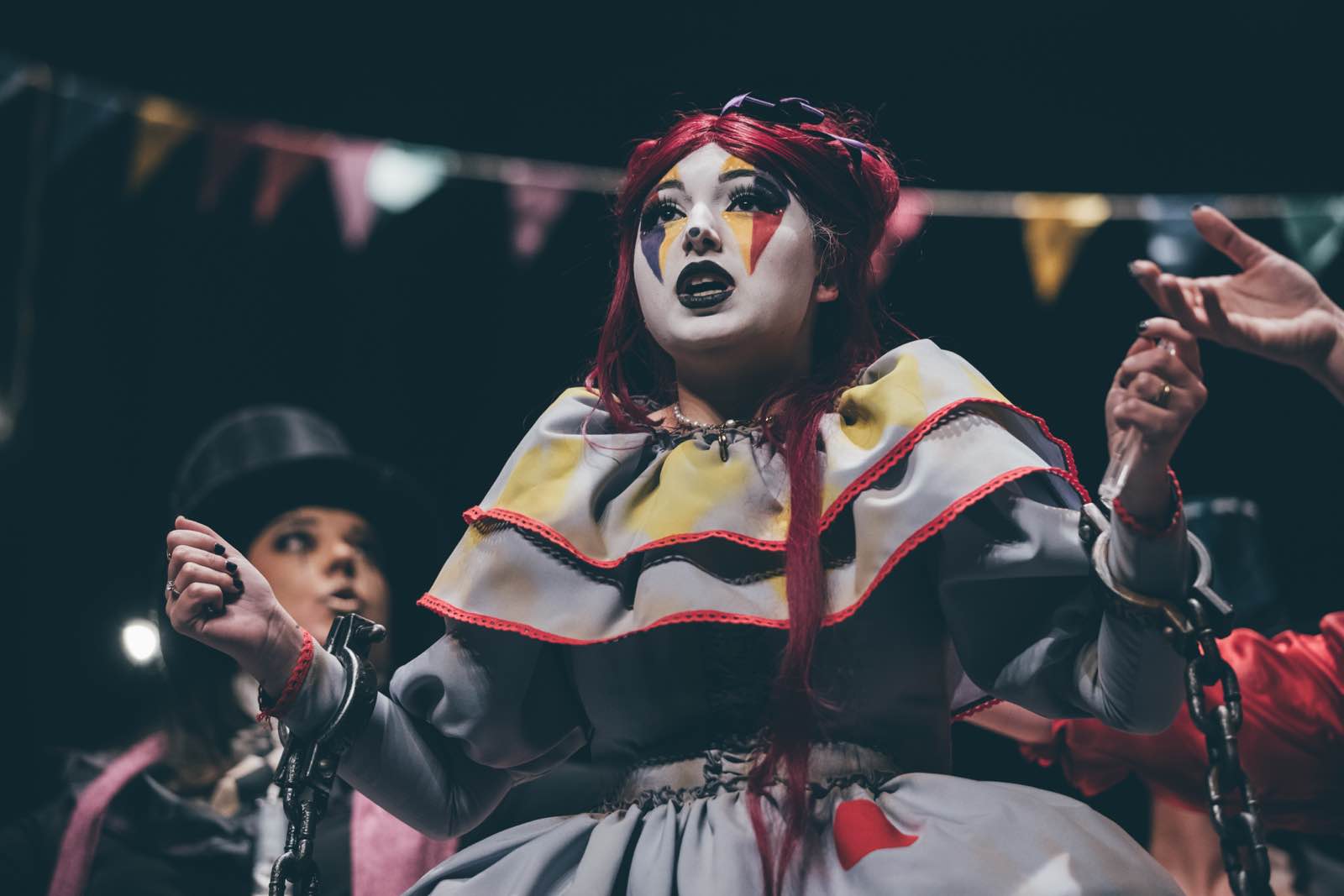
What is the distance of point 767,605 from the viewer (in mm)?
1561

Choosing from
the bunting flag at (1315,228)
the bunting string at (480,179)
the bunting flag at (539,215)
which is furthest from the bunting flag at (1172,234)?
the bunting flag at (539,215)

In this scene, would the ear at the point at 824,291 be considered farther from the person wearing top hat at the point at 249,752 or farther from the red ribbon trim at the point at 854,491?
the person wearing top hat at the point at 249,752

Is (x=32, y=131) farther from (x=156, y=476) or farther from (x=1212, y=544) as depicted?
(x=1212, y=544)

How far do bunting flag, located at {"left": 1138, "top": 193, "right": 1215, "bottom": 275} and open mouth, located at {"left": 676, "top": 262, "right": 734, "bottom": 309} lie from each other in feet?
6.76

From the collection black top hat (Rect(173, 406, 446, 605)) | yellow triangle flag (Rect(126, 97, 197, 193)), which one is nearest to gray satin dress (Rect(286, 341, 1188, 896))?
black top hat (Rect(173, 406, 446, 605))

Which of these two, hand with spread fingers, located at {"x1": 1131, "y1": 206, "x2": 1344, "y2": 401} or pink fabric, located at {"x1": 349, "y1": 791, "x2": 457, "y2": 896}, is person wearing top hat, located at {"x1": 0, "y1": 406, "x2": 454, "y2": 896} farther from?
hand with spread fingers, located at {"x1": 1131, "y1": 206, "x2": 1344, "y2": 401}

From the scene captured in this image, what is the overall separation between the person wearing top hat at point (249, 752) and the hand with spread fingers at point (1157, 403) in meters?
1.85

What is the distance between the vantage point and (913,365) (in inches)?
64.9

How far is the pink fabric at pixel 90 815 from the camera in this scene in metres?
2.77

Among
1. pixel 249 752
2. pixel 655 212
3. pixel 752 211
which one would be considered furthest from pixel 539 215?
pixel 752 211

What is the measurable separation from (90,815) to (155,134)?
1665mm

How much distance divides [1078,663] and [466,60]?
8.30 ft

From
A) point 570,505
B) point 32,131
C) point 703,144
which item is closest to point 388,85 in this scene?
point 32,131

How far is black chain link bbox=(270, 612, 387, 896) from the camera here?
146 cm
